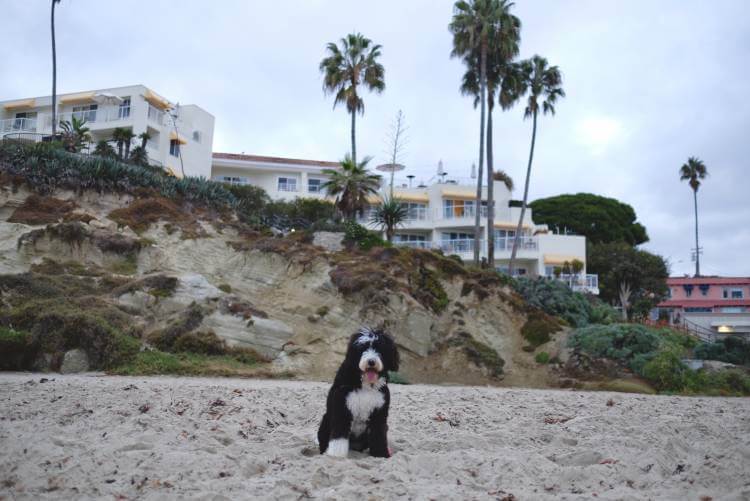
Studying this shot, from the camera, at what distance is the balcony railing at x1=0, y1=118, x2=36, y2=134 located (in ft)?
136

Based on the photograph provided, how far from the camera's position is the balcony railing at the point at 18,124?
4144 cm

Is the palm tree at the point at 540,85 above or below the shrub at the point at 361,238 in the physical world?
above

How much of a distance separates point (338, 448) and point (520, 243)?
1477 inches

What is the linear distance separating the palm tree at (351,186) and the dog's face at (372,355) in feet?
68.5

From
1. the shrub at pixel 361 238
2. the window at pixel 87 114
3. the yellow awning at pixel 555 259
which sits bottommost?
the shrub at pixel 361 238

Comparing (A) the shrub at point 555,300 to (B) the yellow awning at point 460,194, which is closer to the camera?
(A) the shrub at point 555,300

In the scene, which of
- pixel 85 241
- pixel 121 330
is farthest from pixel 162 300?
pixel 85 241

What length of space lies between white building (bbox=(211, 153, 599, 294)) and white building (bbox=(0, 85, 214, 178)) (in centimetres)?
357

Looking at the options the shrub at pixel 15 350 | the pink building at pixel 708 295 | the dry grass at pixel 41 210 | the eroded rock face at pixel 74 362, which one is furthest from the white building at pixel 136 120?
the pink building at pixel 708 295

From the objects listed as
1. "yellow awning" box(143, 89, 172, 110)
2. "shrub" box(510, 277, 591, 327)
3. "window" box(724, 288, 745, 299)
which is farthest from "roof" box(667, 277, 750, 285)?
"yellow awning" box(143, 89, 172, 110)

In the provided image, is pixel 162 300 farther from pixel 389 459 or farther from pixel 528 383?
pixel 389 459

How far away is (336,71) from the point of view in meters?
33.8

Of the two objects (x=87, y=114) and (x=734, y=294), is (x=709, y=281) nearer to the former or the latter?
(x=734, y=294)

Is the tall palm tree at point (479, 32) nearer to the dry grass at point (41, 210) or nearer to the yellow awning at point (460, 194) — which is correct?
the yellow awning at point (460, 194)
